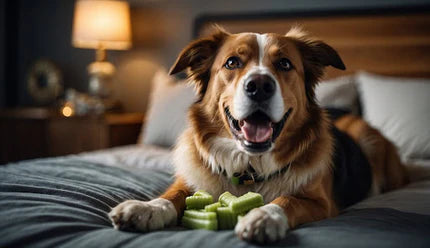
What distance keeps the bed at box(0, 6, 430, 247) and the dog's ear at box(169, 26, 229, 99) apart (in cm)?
50

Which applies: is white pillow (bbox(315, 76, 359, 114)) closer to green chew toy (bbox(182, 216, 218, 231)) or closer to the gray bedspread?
the gray bedspread

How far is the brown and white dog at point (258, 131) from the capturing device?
4.83ft

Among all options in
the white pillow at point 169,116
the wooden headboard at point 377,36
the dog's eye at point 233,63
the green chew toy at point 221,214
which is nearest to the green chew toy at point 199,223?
the green chew toy at point 221,214

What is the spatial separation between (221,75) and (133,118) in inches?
90.4

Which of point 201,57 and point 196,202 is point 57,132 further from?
point 196,202

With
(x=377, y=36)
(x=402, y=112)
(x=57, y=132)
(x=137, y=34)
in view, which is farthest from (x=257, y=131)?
(x=137, y=34)

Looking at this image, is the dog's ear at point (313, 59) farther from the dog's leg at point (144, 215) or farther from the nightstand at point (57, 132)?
the nightstand at point (57, 132)

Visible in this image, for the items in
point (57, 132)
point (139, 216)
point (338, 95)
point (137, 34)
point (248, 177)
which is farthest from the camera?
point (137, 34)

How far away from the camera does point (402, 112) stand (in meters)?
2.66

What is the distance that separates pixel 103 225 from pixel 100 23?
2.86m

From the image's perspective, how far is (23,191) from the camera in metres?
1.55

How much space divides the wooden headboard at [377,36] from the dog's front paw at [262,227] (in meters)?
2.31

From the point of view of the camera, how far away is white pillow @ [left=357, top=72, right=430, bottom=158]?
2578 mm

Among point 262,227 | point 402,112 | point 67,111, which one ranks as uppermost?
point 402,112
